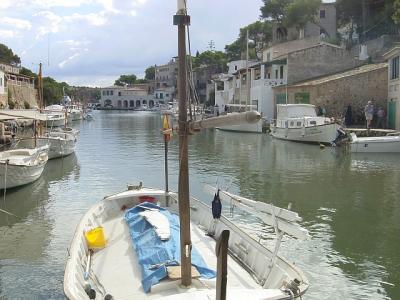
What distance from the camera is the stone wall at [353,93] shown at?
43.6 metres

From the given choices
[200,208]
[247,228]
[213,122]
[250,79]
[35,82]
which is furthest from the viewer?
[35,82]

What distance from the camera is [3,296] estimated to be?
10484 millimetres

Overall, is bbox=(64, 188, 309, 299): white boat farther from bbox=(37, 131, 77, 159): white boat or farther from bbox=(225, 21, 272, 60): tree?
bbox=(225, 21, 272, 60): tree

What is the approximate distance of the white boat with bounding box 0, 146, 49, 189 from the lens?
19906 mm

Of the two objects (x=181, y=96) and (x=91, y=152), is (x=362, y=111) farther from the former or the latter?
(x=181, y=96)

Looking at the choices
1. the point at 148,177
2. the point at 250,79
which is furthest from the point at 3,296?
the point at 250,79

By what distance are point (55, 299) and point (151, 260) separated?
8.12ft

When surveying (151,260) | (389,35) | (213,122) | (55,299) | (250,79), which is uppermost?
(389,35)

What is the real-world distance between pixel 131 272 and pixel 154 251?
608 millimetres

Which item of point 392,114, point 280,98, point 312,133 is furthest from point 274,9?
point 312,133

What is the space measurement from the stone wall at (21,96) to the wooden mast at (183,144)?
57.6 meters

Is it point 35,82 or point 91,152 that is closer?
point 91,152

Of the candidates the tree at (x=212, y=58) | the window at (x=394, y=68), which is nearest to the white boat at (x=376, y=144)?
the window at (x=394, y=68)

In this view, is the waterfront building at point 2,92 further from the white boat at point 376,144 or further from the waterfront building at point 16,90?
the white boat at point 376,144
